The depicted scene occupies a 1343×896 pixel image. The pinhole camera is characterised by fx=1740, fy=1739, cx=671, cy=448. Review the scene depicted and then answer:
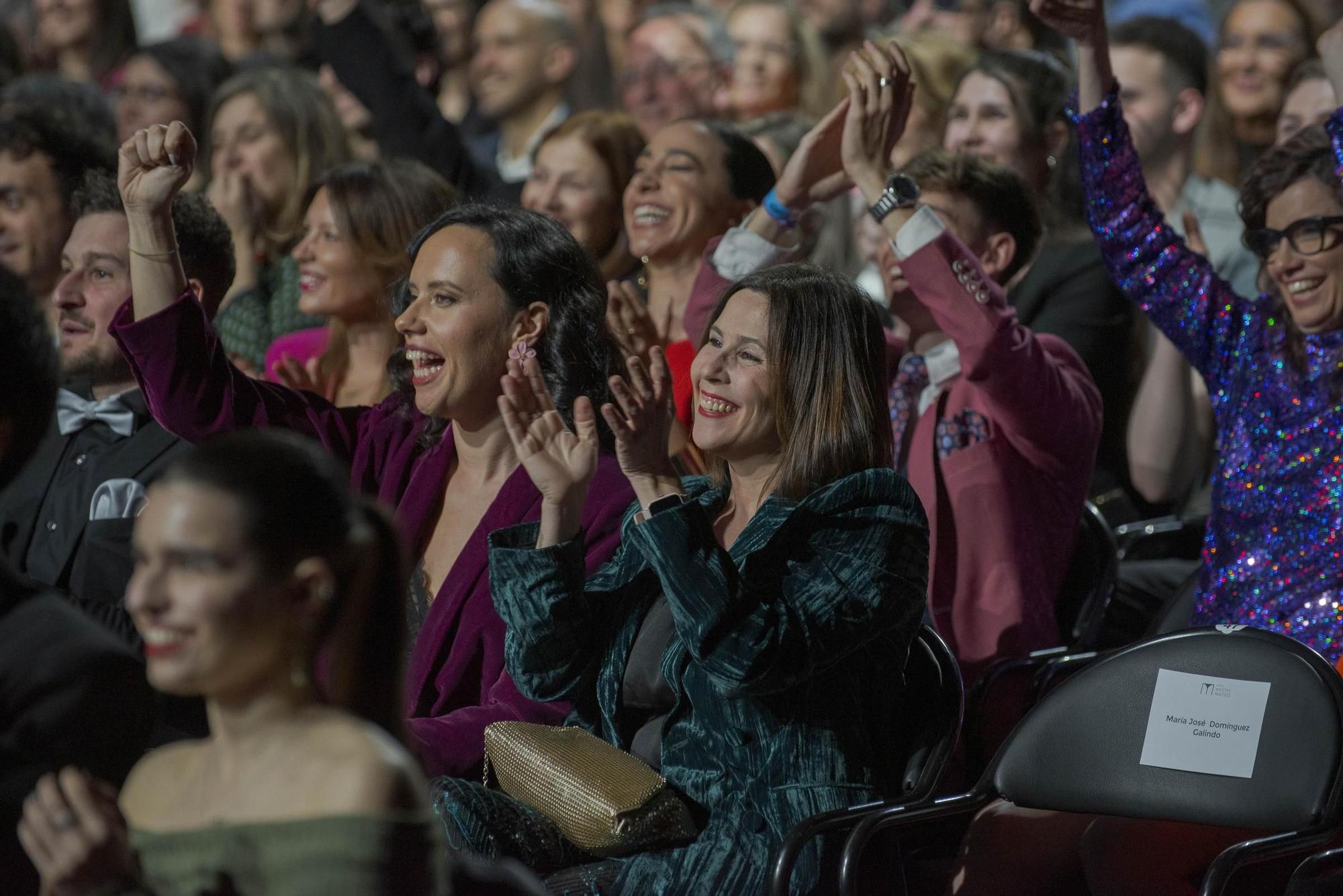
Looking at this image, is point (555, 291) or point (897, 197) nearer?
point (555, 291)

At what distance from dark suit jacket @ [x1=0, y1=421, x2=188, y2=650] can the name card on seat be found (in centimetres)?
155

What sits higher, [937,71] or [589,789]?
[937,71]

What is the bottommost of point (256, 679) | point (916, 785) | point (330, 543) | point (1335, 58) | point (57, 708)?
point (916, 785)

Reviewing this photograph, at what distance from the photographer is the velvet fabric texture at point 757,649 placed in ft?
7.69

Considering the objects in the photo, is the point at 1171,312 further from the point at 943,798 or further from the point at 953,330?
the point at 943,798

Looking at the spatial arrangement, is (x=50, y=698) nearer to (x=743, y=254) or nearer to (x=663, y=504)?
(x=663, y=504)

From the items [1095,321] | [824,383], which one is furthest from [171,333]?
[1095,321]

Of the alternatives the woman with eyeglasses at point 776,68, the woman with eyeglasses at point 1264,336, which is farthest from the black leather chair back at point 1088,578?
the woman with eyeglasses at point 776,68

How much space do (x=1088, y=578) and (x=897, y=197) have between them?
2.77 feet

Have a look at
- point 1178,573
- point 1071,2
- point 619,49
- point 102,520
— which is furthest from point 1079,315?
point 619,49

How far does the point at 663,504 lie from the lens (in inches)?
94.0

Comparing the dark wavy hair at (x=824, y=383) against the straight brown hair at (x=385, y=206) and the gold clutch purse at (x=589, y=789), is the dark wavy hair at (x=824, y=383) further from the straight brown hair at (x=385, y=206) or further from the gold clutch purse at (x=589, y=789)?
the straight brown hair at (x=385, y=206)

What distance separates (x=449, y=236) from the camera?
10.2 ft

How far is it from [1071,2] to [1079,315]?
1066 millimetres
